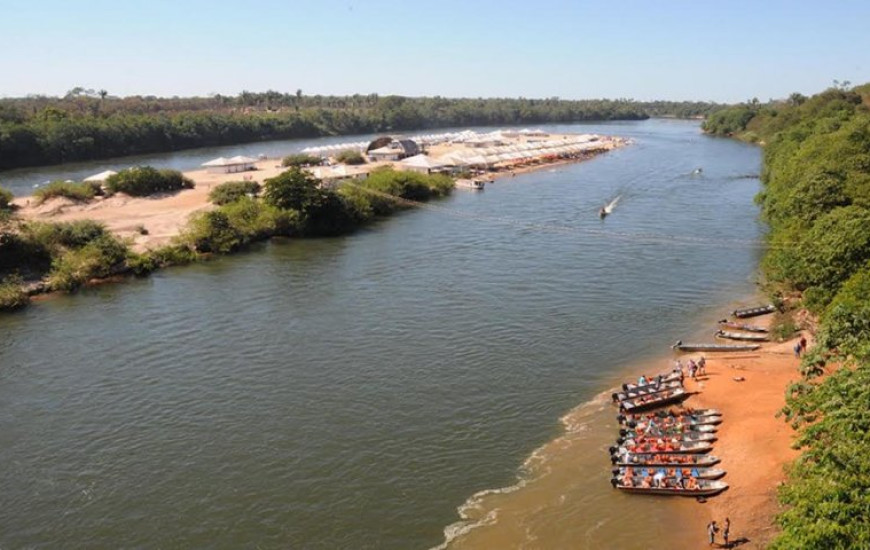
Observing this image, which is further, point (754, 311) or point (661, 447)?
point (754, 311)

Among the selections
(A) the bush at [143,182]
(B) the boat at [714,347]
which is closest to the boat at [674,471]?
(B) the boat at [714,347]

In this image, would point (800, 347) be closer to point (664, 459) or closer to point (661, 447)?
point (661, 447)

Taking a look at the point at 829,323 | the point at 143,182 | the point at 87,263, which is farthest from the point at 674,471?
the point at 143,182

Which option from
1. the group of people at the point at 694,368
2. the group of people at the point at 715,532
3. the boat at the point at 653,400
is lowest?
the group of people at the point at 715,532

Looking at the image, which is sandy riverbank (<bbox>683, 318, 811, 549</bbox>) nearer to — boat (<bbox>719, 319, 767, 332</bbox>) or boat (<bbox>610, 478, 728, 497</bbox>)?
boat (<bbox>610, 478, 728, 497</bbox>)

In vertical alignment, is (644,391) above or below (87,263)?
below

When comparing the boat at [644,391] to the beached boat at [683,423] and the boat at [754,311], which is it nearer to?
the beached boat at [683,423]
